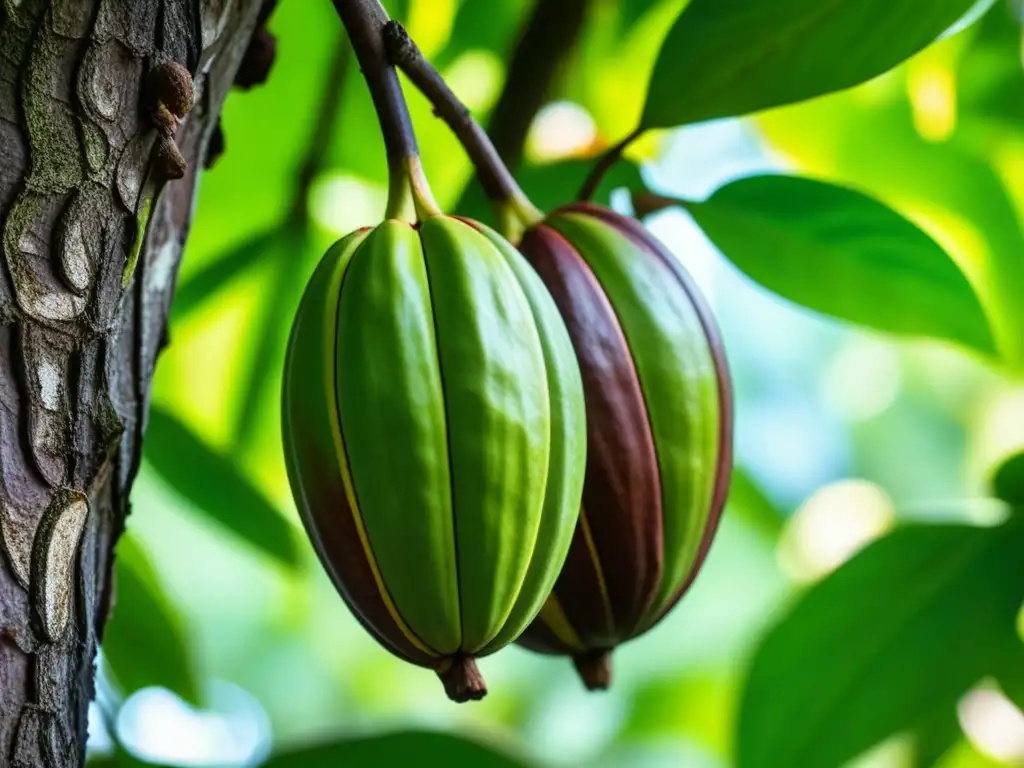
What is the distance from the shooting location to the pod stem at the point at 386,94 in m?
0.39

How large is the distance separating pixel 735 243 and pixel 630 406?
0.23 metres

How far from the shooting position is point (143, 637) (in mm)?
681

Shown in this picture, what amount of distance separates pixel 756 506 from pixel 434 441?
72 centimetres

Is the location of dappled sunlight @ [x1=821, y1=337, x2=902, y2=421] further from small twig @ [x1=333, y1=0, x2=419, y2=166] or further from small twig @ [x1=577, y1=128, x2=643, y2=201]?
small twig @ [x1=333, y1=0, x2=419, y2=166]

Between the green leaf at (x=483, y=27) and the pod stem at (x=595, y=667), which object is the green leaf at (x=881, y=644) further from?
the green leaf at (x=483, y=27)

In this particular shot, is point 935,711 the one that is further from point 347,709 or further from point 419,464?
point 347,709

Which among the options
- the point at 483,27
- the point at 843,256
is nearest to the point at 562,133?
the point at 483,27

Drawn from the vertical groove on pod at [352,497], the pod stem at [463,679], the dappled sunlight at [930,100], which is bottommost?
the pod stem at [463,679]

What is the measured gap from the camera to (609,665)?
1.43 ft

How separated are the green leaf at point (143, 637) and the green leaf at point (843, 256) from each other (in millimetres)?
361

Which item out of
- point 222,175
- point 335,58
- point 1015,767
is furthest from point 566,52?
point 1015,767

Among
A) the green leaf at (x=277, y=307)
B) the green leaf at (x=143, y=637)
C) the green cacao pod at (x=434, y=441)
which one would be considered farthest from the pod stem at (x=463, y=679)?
the green leaf at (x=277, y=307)

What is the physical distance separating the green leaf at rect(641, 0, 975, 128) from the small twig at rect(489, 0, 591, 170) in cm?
19

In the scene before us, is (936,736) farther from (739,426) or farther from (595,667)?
(739,426)
